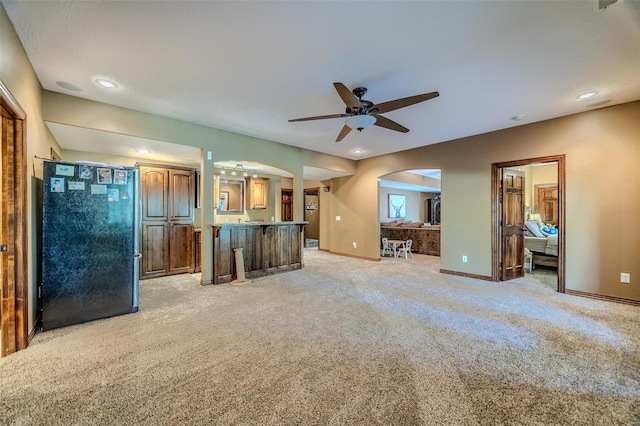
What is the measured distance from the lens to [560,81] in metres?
2.99

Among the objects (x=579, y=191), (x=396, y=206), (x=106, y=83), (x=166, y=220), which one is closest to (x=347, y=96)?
(x=106, y=83)

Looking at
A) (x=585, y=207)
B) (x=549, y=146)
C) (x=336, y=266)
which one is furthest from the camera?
(x=336, y=266)

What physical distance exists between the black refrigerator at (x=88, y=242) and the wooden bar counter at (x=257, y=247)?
1.46 m

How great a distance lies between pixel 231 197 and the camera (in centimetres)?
680

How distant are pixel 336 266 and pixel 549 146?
171 inches

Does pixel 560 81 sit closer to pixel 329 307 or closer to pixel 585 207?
pixel 585 207

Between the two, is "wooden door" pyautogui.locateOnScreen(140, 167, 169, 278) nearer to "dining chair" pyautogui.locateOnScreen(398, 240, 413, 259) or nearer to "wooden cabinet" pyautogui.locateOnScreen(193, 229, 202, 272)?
"wooden cabinet" pyautogui.locateOnScreen(193, 229, 202, 272)

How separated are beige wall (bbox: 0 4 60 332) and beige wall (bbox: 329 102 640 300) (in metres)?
6.00

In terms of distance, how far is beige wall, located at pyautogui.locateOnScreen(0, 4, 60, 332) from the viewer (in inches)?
79.6

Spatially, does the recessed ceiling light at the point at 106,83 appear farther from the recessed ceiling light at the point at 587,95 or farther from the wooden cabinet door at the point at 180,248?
the recessed ceiling light at the point at 587,95

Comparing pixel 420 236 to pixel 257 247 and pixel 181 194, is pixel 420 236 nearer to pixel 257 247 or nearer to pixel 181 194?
pixel 257 247

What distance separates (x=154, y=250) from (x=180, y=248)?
0.45 m

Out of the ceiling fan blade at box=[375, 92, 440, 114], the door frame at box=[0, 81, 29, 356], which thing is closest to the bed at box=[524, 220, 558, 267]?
the ceiling fan blade at box=[375, 92, 440, 114]

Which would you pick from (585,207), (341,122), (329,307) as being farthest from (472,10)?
(585,207)
